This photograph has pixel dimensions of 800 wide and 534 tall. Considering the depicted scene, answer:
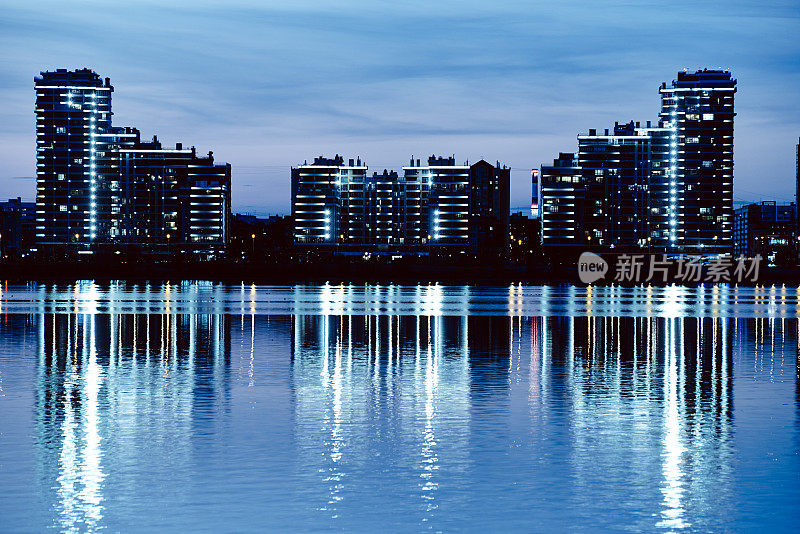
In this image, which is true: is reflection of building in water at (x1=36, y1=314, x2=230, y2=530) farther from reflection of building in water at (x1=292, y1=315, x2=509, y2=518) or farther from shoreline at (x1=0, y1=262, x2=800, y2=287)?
shoreline at (x1=0, y1=262, x2=800, y2=287)

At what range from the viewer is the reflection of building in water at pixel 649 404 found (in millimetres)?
15742

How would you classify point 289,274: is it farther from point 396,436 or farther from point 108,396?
point 396,436

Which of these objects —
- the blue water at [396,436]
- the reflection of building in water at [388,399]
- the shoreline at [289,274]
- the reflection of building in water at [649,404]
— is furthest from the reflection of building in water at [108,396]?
the shoreline at [289,274]

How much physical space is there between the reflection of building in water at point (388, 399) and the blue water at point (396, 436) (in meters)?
0.07

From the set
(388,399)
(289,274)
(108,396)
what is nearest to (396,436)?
(388,399)

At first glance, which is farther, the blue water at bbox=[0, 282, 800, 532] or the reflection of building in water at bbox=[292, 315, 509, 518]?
the reflection of building in water at bbox=[292, 315, 509, 518]

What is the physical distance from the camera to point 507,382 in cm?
2628

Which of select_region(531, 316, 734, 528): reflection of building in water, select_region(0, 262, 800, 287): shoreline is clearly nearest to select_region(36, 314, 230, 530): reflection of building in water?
select_region(531, 316, 734, 528): reflection of building in water

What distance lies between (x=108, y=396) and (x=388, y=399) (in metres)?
6.22

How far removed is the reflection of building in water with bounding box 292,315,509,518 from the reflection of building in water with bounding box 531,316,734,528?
2.06 meters

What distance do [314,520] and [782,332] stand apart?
37867 millimetres

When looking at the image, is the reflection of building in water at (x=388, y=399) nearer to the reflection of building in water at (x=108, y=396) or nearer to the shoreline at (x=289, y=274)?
the reflection of building in water at (x=108, y=396)

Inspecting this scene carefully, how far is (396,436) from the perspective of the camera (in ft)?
61.3

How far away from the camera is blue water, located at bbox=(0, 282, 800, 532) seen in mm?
13555
